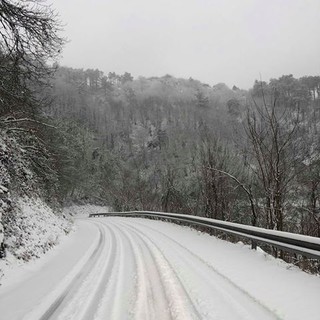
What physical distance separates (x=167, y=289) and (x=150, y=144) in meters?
112

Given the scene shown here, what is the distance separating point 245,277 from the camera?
6.79 meters

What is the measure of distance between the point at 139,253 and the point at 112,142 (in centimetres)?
12008

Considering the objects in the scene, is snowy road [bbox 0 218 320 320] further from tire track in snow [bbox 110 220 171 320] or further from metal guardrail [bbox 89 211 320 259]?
metal guardrail [bbox 89 211 320 259]

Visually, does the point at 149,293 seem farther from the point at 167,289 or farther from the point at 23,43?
the point at 23,43

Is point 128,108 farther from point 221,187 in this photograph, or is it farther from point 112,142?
point 221,187

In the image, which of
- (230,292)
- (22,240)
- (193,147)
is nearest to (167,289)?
(230,292)

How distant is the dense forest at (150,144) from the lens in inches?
408

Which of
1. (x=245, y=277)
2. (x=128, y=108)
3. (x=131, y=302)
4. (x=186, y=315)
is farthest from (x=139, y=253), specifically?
(x=128, y=108)

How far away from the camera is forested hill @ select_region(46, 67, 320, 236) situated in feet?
35.4

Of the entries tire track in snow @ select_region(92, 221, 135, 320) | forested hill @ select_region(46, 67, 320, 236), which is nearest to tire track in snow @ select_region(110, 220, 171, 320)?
tire track in snow @ select_region(92, 221, 135, 320)

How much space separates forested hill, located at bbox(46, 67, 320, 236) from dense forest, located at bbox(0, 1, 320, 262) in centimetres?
9

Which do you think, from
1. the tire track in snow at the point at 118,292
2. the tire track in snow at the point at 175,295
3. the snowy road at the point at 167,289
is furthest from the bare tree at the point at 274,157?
the tire track in snow at the point at 118,292

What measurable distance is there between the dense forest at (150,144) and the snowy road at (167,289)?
2.51 metres

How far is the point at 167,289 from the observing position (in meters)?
6.19
